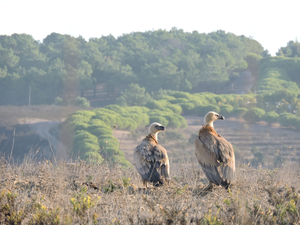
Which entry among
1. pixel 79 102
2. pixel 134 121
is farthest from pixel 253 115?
pixel 79 102

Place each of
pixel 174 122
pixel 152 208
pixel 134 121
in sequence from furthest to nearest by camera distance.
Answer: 1. pixel 174 122
2. pixel 134 121
3. pixel 152 208

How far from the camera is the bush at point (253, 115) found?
4841cm

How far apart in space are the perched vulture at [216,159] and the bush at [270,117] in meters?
44.7

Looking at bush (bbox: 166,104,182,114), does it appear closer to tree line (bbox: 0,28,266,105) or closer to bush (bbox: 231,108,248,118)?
bush (bbox: 231,108,248,118)

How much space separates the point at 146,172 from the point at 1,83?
64.8m

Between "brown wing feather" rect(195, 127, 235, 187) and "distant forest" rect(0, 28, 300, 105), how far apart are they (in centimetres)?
5734

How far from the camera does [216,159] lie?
5184mm

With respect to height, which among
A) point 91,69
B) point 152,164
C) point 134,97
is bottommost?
point 134,97

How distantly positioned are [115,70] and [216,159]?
63129 millimetres

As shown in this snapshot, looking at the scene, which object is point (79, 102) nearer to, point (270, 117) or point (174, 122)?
point (174, 122)

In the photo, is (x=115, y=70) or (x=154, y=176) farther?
(x=115, y=70)

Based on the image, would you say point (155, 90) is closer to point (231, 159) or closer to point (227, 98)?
point (227, 98)

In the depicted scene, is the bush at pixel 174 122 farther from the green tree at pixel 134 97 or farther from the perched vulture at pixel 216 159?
the perched vulture at pixel 216 159

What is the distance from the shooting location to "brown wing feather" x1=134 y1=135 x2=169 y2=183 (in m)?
5.46
